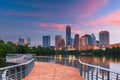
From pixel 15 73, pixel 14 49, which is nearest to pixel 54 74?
pixel 15 73

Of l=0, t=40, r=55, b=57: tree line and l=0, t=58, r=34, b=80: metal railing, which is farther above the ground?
l=0, t=40, r=55, b=57: tree line

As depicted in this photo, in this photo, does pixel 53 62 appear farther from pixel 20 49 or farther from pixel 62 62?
pixel 20 49

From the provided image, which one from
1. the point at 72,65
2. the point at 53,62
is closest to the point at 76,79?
the point at 72,65

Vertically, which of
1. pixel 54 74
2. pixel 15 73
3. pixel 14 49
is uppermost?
pixel 14 49

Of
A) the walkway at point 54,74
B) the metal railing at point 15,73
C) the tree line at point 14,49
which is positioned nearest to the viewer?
the metal railing at point 15,73

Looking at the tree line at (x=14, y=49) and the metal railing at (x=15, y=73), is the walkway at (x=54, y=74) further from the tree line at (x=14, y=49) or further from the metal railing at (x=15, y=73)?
the tree line at (x=14, y=49)

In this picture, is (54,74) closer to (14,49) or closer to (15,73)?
(15,73)

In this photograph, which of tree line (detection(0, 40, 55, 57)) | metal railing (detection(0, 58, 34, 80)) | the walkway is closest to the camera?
metal railing (detection(0, 58, 34, 80))

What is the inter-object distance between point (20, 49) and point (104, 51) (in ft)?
278

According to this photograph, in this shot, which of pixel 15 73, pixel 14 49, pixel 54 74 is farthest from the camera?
pixel 14 49

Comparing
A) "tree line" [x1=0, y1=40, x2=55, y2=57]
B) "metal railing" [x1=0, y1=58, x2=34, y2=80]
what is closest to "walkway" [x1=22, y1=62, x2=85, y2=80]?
"metal railing" [x1=0, y1=58, x2=34, y2=80]

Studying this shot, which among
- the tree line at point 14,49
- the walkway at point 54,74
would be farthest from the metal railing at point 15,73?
the tree line at point 14,49

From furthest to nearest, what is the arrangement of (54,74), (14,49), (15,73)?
(14,49)
(54,74)
(15,73)

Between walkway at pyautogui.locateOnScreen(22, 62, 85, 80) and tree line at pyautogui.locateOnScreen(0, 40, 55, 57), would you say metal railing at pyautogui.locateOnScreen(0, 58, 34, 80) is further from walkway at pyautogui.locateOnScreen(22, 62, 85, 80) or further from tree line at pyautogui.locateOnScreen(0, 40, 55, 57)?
tree line at pyautogui.locateOnScreen(0, 40, 55, 57)
